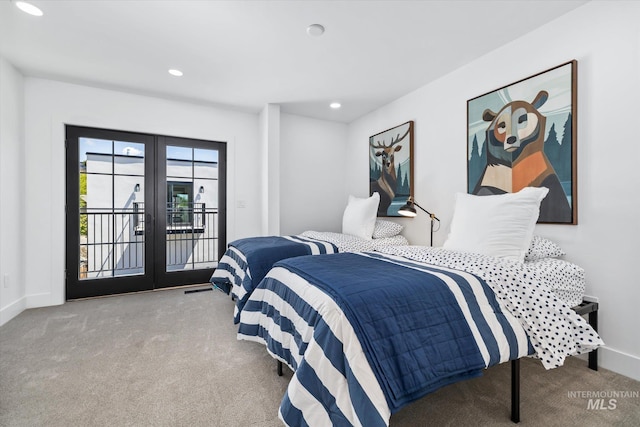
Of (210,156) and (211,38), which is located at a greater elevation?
(211,38)

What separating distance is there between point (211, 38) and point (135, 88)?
1583 millimetres

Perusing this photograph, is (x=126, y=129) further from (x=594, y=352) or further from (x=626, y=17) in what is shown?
(x=594, y=352)

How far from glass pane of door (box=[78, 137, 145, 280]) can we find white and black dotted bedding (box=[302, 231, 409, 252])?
2.22m

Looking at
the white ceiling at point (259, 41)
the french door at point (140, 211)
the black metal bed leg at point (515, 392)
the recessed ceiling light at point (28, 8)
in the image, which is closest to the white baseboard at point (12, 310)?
the french door at point (140, 211)

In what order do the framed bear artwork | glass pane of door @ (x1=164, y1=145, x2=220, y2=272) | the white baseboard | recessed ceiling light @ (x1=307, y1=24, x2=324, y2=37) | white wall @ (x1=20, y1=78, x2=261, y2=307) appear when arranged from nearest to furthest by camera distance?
the framed bear artwork
recessed ceiling light @ (x1=307, y1=24, x2=324, y2=37)
the white baseboard
white wall @ (x1=20, y1=78, x2=261, y2=307)
glass pane of door @ (x1=164, y1=145, x2=220, y2=272)

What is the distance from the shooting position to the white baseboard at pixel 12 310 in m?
2.60

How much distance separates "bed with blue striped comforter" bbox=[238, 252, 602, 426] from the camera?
1.07 meters

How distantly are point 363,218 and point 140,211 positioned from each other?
281cm

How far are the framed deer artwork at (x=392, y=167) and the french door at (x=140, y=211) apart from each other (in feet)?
7.08

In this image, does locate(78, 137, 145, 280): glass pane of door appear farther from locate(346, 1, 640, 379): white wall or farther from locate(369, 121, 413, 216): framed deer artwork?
locate(346, 1, 640, 379): white wall

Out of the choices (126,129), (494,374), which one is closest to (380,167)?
(494,374)

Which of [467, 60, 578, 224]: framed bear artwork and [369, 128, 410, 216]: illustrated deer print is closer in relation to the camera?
[467, 60, 578, 224]: framed bear artwork

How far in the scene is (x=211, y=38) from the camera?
2.36 meters

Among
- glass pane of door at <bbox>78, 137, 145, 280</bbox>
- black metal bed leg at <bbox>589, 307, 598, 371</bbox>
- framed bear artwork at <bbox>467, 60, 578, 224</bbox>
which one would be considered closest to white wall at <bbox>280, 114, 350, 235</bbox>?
glass pane of door at <bbox>78, 137, 145, 280</bbox>
